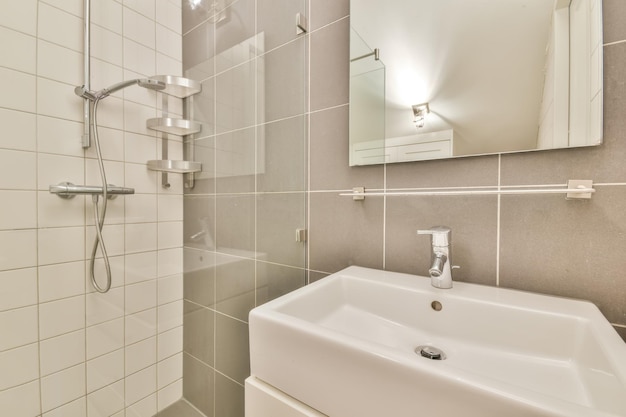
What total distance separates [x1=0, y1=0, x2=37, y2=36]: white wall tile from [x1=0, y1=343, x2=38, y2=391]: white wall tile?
42.4 inches

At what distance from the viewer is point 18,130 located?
881 mm

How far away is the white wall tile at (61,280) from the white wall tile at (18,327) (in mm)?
54

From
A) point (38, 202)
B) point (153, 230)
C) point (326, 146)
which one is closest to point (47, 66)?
point (38, 202)

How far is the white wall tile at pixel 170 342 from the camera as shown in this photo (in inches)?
49.2

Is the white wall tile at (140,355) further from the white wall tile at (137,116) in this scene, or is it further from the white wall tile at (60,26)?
the white wall tile at (60,26)

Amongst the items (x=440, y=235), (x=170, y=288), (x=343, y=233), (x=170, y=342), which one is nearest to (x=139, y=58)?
(x=170, y=288)

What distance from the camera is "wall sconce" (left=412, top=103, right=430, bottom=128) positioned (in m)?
0.84

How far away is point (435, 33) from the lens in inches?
32.1

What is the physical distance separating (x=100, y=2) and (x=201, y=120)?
0.57m

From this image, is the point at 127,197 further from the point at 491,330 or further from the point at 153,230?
the point at 491,330

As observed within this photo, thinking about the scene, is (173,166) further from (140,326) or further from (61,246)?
(140,326)

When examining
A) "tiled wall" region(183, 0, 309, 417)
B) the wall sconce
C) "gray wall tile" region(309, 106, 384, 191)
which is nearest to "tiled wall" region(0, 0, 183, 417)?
"tiled wall" region(183, 0, 309, 417)

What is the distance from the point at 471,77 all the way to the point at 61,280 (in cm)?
155

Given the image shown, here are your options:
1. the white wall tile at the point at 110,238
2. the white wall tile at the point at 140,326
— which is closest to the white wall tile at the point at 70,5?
the white wall tile at the point at 110,238
